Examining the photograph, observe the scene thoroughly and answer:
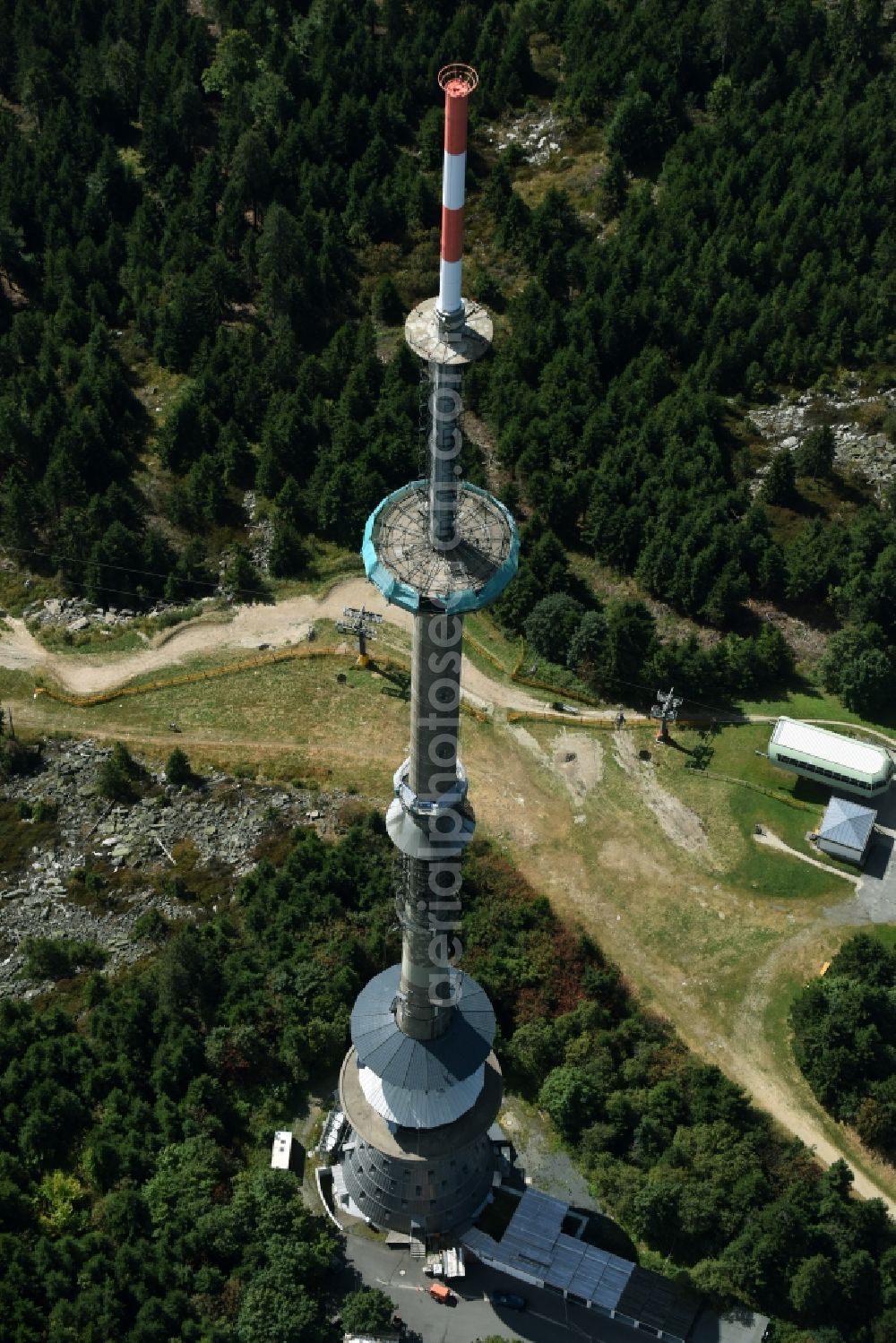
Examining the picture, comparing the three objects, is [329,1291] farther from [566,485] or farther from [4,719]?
[566,485]

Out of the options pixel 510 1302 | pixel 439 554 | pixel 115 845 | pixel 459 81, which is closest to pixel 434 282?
pixel 115 845

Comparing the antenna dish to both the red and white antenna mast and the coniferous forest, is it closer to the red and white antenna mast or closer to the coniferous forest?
the red and white antenna mast

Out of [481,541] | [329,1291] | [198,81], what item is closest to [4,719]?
[329,1291]

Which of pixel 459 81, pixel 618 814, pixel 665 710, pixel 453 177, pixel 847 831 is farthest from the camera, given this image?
pixel 665 710

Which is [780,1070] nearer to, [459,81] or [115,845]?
[115,845]

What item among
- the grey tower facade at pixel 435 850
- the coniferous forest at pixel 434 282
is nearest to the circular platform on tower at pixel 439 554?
the grey tower facade at pixel 435 850

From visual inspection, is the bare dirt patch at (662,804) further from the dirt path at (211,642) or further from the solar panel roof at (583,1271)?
the solar panel roof at (583,1271)

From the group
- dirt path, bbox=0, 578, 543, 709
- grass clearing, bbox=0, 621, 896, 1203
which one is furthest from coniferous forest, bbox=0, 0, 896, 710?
grass clearing, bbox=0, 621, 896, 1203
